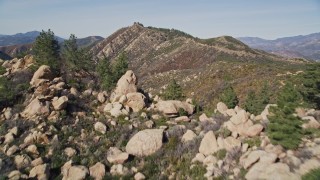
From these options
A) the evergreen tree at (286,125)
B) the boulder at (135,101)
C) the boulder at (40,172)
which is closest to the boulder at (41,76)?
the boulder at (135,101)

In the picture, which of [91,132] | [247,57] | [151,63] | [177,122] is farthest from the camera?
[151,63]

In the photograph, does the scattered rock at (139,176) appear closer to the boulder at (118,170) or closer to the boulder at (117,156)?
the boulder at (118,170)

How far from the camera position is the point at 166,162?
24.0 metres

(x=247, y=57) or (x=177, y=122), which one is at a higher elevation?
(x=177, y=122)

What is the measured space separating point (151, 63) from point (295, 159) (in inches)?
7174

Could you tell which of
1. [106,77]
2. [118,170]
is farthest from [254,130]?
[106,77]

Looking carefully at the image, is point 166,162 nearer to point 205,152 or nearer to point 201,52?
point 205,152

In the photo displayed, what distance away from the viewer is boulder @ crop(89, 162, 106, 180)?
22.7m

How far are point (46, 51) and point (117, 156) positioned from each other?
27182 mm

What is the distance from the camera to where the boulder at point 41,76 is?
35184 mm

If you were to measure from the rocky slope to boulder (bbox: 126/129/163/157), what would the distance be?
79 mm

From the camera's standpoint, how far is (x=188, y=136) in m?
26.6


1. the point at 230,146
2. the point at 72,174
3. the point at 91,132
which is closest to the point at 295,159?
the point at 230,146

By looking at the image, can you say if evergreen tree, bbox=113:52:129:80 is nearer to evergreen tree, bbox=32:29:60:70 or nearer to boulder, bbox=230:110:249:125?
evergreen tree, bbox=32:29:60:70
